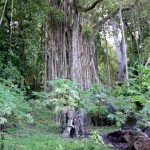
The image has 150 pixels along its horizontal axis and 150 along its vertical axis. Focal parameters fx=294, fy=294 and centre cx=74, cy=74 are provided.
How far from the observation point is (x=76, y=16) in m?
6.87

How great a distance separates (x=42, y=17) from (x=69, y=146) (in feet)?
10.5

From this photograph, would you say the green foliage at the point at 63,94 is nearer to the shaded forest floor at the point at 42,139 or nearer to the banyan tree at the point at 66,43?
the shaded forest floor at the point at 42,139

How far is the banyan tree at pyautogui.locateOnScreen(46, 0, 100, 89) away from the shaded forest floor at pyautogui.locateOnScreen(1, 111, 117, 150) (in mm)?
1061

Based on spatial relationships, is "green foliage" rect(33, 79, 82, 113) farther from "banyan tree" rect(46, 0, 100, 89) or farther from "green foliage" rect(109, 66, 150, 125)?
"banyan tree" rect(46, 0, 100, 89)

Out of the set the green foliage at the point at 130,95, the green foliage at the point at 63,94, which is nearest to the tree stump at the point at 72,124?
the green foliage at the point at 63,94

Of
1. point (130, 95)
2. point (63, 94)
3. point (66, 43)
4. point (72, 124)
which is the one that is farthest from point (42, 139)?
point (66, 43)

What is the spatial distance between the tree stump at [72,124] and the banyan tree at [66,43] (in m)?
0.83

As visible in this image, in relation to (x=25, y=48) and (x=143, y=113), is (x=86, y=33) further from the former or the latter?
(x=143, y=113)

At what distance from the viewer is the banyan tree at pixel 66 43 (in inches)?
260

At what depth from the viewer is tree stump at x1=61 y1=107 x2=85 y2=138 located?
18.9 feet

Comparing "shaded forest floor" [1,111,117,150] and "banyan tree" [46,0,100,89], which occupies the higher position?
"banyan tree" [46,0,100,89]

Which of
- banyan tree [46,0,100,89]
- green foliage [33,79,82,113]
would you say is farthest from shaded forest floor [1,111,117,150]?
banyan tree [46,0,100,89]

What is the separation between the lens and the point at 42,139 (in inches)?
187

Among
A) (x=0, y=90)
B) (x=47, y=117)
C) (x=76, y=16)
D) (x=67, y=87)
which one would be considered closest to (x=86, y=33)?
(x=76, y=16)
